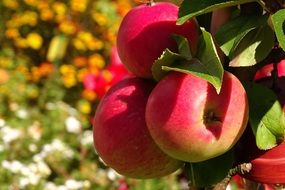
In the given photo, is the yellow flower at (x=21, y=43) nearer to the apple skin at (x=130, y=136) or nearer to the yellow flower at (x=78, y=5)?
the yellow flower at (x=78, y=5)

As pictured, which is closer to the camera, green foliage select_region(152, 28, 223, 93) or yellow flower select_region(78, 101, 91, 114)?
green foliage select_region(152, 28, 223, 93)

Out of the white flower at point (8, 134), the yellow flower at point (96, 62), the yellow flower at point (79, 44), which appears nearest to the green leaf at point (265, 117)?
the white flower at point (8, 134)

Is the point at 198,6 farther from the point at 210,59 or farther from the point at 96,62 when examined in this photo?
the point at 96,62

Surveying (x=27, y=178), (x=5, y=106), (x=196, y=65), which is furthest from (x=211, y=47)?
(x=5, y=106)

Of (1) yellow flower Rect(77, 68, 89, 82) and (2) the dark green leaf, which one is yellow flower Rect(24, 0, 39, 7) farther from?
(2) the dark green leaf

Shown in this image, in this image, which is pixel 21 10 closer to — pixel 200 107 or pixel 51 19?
pixel 51 19

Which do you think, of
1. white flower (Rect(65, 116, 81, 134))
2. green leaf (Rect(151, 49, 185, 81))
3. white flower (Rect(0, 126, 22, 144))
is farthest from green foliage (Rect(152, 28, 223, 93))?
white flower (Rect(65, 116, 81, 134))

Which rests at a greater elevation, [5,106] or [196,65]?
[196,65]
